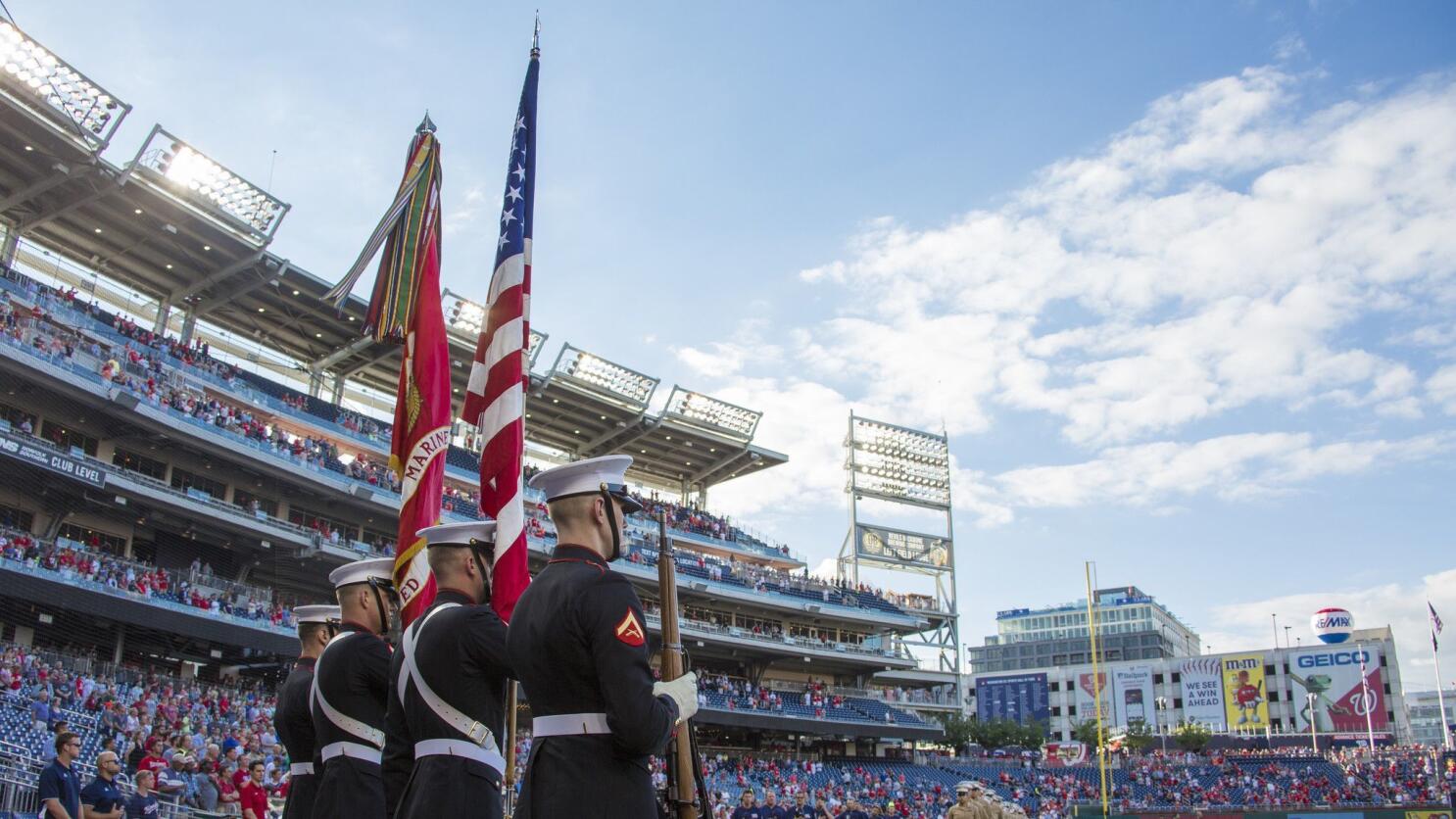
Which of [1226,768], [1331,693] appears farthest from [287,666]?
[1331,693]

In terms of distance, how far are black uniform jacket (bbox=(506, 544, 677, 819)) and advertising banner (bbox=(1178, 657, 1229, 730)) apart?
92362mm

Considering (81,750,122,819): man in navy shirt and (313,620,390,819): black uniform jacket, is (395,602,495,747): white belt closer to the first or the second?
(313,620,390,819): black uniform jacket

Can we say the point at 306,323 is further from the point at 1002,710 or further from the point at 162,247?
the point at 1002,710

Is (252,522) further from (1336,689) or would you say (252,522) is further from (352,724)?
(1336,689)

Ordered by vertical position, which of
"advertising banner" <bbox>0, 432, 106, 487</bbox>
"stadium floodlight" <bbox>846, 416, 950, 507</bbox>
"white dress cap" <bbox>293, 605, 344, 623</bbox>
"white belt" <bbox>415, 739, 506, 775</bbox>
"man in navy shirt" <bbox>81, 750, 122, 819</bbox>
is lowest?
"man in navy shirt" <bbox>81, 750, 122, 819</bbox>

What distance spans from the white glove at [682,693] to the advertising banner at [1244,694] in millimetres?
89968

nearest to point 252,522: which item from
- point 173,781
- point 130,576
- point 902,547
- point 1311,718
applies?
point 130,576

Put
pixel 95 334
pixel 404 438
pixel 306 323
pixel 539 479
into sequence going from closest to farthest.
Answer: pixel 539 479
pixel 404 438
pixel 95 334
pixel 306 323

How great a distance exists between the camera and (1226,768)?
2055 inches

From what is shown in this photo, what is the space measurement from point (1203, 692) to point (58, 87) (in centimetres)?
8702

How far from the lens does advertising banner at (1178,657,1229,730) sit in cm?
8456

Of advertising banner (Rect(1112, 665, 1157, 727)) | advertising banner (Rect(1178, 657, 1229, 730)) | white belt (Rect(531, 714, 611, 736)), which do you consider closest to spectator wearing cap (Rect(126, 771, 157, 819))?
white belt (Rect(531, 714, 611, 736))

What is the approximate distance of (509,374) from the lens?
648 centimetres

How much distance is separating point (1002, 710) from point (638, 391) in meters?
52.8
